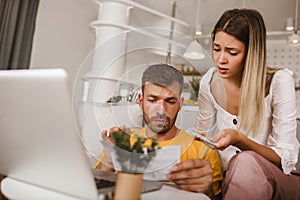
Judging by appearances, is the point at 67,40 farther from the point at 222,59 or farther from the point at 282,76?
the point at 282,76

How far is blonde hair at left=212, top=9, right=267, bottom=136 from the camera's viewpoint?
1132 mm

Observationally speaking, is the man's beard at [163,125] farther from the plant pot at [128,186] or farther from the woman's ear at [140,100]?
the plant pot at [128,186]

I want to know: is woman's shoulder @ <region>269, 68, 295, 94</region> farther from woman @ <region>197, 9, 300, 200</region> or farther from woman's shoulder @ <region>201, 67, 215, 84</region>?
woman's shoulder @ <region>201, 67, 215, 84</region>

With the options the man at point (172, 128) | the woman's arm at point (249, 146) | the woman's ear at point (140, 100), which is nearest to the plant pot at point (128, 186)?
the man at point (172, 128)

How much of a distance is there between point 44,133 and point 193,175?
0.46 metres

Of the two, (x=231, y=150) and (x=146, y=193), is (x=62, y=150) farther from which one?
(x=231, y=150)

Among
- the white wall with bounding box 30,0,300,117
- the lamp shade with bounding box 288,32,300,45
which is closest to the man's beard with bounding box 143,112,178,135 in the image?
the white wall with bounding box 30,0,300,117

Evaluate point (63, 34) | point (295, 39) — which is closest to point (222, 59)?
point (295, 39)

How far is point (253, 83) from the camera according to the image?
114 cm

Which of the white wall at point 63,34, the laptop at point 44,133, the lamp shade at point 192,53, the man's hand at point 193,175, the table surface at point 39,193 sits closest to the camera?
the laptop at point 44,133

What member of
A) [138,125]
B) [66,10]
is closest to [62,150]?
[138,125]

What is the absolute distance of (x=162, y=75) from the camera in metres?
0.88

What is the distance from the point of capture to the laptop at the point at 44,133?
48 cm

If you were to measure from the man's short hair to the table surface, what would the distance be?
0.30 metres
